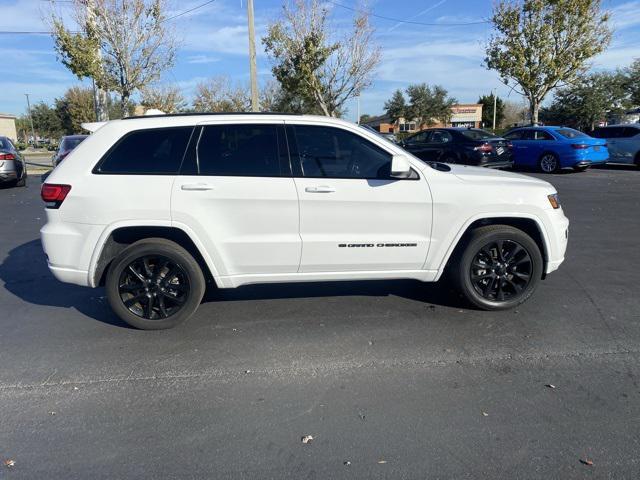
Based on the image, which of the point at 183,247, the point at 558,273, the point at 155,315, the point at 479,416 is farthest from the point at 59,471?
the point at 558,273

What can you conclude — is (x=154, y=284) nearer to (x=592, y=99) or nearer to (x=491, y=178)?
(x=491, y=178)

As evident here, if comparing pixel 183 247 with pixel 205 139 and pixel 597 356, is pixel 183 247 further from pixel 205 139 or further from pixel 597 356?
pixel 597 356

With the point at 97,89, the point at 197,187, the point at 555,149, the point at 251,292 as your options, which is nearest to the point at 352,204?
the point at 197,187

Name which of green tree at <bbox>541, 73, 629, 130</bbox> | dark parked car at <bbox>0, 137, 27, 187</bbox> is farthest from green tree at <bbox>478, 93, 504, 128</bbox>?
dark parked car at <bbox>0, 137, 27, 187</bbox>

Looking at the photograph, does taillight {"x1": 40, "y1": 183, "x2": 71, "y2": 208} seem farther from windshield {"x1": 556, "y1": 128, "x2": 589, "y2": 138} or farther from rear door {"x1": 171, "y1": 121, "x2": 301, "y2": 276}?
windshield {"x1": 556, "y1": 128, "x2": 589, "y2": 138}

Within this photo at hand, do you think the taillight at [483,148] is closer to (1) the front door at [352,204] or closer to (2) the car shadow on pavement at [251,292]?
(2) the car shadow on pavement at [251,292]

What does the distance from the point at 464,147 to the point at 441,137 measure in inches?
43.1

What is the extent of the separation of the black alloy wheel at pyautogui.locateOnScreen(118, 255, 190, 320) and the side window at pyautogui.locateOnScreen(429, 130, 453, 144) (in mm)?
12799

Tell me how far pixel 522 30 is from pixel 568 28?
2.00 metres

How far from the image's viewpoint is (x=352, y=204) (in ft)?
13.6

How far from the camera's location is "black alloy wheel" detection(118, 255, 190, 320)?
4164 millimetres

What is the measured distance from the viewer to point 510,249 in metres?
4.52

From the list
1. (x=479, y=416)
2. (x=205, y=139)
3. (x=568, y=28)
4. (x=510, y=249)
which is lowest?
(x=479, y=416)

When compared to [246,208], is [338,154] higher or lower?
higher
